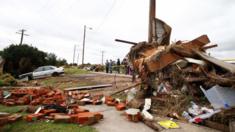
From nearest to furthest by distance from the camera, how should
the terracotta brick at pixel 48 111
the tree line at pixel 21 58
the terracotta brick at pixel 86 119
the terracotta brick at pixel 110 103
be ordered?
the terracotta brick at pixel 86 119, the terracotta brick at pixel 48 111, the terracotta brick at pixel 110 103, the tree line at pixel 21 58

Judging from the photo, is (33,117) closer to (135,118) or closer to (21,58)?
(135,118)

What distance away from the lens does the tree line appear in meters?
26.5

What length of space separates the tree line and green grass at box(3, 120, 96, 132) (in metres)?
23.8

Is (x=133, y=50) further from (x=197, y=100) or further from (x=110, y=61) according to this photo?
(x=110, y=61)

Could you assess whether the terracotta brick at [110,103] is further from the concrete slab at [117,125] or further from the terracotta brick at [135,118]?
the terracotta brick at [135,118]

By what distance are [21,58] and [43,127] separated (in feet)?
86.7

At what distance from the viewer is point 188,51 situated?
19.8ft

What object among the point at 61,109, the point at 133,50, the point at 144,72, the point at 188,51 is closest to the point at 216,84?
the point at 188,51

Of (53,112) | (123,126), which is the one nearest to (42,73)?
(53,112)

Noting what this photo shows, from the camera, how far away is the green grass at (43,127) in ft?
13.6

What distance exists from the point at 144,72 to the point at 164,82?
72 cm

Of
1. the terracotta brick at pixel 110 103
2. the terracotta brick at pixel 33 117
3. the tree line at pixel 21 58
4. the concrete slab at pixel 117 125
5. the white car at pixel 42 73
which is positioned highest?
the tree line at pixel 21 58

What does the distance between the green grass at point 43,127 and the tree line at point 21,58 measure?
23.8m

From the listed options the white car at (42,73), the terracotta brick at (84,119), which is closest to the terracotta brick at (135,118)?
the terracotta brick at (84,119)
